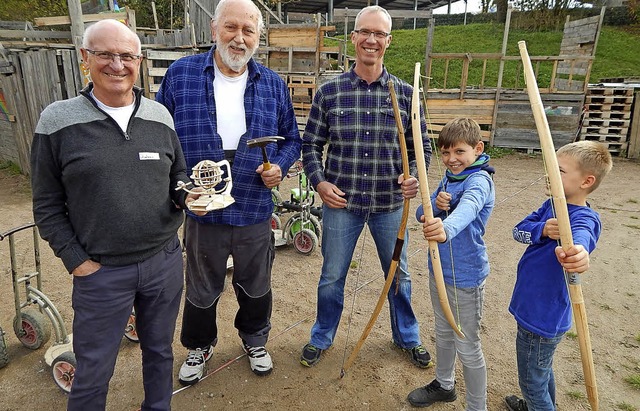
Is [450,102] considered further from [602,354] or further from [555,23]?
[555,23]

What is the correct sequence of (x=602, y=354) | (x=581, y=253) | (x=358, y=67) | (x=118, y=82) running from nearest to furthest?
(x=581, y=253) → (x=118, y=82) → (x=358, y=67) → (x=602, y=354)

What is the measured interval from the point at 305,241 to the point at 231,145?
2.80 m

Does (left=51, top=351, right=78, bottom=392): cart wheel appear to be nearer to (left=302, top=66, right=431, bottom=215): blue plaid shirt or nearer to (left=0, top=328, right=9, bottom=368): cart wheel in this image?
(left=0, top=328, right=9, bottom=368): cart wheel

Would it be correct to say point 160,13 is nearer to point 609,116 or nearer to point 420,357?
point 609,116

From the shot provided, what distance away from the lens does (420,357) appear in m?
3.15

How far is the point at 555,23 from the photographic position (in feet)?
72.9

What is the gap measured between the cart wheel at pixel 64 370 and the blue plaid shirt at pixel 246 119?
1.27 meters

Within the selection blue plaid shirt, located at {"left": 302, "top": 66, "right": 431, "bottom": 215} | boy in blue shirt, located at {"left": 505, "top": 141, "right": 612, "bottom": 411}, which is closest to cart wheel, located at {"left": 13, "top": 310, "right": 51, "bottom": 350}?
blue plaid shirt, located at {"left": 302, "top": 66, "right": 431, "bottom": 215}

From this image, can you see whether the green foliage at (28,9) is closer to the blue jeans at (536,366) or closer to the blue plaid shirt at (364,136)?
the blue plaid shirt at (364,136)

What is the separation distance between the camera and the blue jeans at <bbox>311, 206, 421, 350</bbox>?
9.61ft

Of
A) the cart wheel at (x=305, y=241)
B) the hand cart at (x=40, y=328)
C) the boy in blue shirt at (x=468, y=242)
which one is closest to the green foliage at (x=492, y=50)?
the cart wheel at (x=305, y=241)

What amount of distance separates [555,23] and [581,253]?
2520 cm

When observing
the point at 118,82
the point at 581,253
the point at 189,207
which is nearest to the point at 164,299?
the point at 189,207

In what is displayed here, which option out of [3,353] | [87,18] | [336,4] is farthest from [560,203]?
[336,4]
